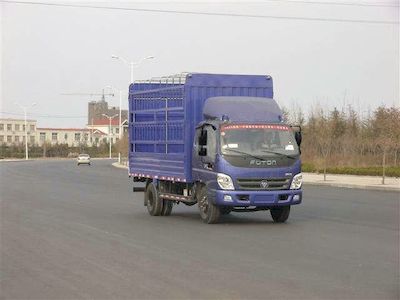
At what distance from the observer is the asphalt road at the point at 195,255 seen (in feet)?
25.5

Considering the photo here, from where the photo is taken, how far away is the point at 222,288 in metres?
7.76

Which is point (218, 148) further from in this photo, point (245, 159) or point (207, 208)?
point (207, 208)

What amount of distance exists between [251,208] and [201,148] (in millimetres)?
1971

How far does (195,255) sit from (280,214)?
571cm

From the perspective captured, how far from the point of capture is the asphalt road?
7770 mm

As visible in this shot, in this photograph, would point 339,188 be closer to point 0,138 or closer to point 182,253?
point 182,253

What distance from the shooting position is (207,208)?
1527 cm

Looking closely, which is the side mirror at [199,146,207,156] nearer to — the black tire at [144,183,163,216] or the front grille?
the front grille

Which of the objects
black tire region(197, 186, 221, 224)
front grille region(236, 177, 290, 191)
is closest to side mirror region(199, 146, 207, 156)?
black tire region(197, 186, 221, 224)

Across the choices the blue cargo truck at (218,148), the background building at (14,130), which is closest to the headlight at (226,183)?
the blue cargo truck at (218,148)

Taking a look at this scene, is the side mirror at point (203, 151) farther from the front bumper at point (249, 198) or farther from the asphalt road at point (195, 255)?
the asphalt road at point (195, 255)

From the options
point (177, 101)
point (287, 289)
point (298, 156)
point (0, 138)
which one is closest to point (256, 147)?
point (298, 156)

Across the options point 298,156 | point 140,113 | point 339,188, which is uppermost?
point 140,113

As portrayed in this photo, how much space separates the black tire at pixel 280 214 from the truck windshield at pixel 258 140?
1.38m
